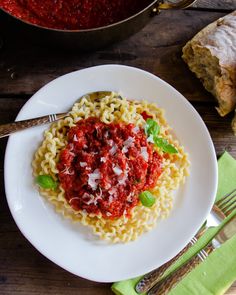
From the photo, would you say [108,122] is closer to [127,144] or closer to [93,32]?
[127,144]

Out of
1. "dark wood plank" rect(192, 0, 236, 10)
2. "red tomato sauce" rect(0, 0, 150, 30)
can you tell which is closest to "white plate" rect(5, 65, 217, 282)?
"red tomato sauce" rect(0, 0, 150, 30)

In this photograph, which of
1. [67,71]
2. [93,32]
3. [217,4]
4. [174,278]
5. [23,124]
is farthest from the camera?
[217,4]

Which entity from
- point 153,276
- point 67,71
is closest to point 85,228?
point 153,276

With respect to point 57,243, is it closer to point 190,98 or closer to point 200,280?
point 200,280

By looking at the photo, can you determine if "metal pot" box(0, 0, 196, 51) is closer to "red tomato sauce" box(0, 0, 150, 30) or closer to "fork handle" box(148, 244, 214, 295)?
"red tomato sauce" box(0, 0, 150, 30)

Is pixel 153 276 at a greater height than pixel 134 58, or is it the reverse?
pixel 134 58
